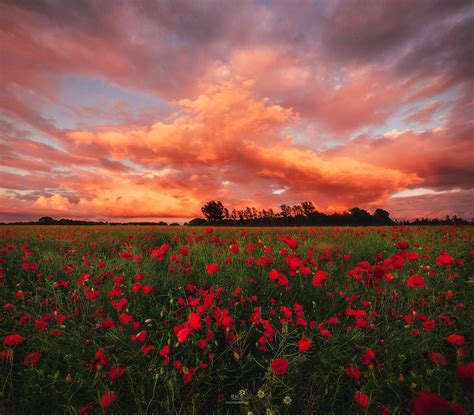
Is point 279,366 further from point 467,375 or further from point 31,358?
point 31,358

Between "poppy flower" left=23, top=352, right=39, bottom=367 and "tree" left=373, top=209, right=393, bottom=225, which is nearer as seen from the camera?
"poppy flower" left=23, top=352, right=39, bottom=367

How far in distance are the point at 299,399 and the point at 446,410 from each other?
55.9 inches

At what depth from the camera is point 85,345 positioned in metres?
2.51

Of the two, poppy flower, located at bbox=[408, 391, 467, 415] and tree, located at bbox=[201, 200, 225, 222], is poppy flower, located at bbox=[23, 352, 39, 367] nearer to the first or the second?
poppy flower, located at bbox=[408, 391, 467, 415]

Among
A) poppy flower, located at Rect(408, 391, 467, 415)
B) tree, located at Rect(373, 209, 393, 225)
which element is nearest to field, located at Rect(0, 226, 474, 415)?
poppy flower, located at Rect(408, 391, 467, 415)

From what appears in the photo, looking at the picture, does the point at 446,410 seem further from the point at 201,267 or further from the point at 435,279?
the point at 435,279

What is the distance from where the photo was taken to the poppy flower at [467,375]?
3.65 ft

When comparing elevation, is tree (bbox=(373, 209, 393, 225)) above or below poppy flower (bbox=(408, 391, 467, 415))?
above

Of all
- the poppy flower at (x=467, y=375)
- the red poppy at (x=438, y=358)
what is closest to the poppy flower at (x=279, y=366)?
the poppy flower at (x=467, y=375)

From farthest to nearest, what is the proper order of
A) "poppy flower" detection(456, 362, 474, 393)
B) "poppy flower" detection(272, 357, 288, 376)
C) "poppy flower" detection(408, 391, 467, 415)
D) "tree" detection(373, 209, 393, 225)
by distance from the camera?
1. "tree" detection(373, 209, 393, 225)
2. "poppy flower" detection(272, 357, 288, 376)
3. "poppy flower" detection(456, 362, 474, 393)
4. "poppy flower" detection(408, 391, 467, 415)

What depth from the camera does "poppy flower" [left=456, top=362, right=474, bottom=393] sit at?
3.65 feet

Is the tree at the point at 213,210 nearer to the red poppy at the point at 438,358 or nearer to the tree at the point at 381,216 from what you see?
the tree at the point at 381,216

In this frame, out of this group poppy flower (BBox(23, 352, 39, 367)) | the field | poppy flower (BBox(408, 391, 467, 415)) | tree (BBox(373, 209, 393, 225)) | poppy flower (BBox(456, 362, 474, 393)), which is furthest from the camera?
tree (BBox(373, 209, 393, 225))

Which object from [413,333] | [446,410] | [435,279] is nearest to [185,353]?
[446,410]
